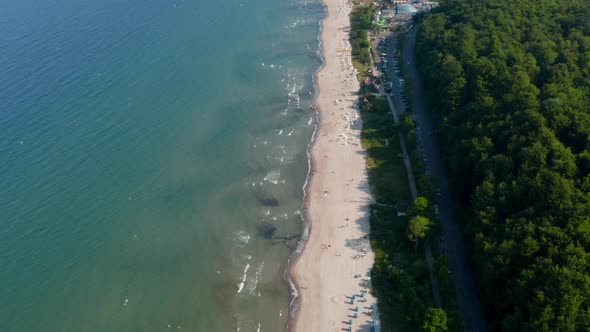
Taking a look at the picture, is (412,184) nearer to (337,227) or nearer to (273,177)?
(337,227)

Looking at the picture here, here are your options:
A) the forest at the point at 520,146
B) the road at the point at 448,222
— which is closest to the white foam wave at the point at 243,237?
the road at the point at 448,222

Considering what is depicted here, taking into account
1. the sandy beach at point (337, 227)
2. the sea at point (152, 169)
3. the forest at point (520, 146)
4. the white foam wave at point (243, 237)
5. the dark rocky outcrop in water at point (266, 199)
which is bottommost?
the sandy beach at point (337, 227)

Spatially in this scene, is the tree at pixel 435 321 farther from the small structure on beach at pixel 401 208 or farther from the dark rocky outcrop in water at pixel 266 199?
the dark rocky outcrop in water at pixel 266 199

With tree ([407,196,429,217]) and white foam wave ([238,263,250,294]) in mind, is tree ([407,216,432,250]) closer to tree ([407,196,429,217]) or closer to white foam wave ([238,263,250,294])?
tree ([407,196,429,217])

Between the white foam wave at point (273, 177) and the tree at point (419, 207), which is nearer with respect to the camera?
the tree at point (419, 207)

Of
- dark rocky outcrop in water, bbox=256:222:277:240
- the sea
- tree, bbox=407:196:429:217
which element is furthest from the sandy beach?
tree, bbox=407:196:429:217

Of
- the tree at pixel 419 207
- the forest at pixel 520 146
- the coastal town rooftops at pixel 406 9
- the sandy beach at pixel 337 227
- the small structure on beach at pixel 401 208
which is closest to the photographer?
the forest at pixel 520 146
